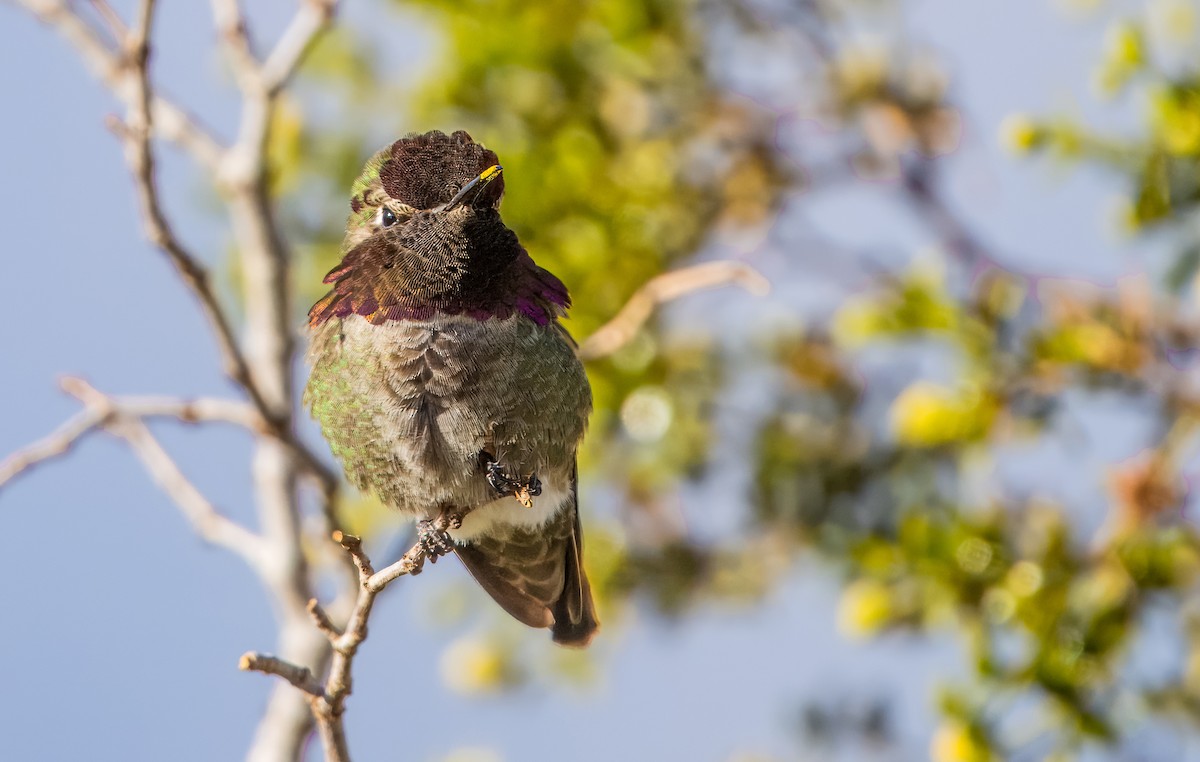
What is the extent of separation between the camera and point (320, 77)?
4133 mm

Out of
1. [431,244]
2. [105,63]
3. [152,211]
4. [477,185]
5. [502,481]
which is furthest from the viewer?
[105,63]

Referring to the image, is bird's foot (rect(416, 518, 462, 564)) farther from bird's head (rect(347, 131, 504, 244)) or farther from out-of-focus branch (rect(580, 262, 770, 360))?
out-of-focus branch (rect(580, 262, 770, 360))

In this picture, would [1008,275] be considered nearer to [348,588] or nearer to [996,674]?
[996,674]

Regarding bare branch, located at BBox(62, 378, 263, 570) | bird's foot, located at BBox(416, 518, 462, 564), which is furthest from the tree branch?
bird's foot, located at BBox(416, 518, 462, 564)

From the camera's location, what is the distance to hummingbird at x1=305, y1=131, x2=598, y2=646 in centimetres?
165

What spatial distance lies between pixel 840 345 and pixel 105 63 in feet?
6.95

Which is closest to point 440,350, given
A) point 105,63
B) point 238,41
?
point 238,41

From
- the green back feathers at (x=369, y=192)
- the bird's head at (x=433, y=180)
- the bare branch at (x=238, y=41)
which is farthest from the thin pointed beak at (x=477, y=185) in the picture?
the bare branch at (x=238, y=41)

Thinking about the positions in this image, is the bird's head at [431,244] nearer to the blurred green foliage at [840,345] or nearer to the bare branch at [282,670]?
the bare branch at [282,670]

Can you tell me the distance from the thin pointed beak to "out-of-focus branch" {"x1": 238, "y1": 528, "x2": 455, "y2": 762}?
444 mm

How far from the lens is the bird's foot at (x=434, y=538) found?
1.86m

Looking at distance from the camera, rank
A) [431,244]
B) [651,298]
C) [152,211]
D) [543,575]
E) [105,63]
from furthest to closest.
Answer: [105,63]
[651,298]
[152,211]
[543,575]
[431,244]

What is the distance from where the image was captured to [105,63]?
3369 millimetres

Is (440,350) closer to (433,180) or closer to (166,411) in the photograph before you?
(433,180)
